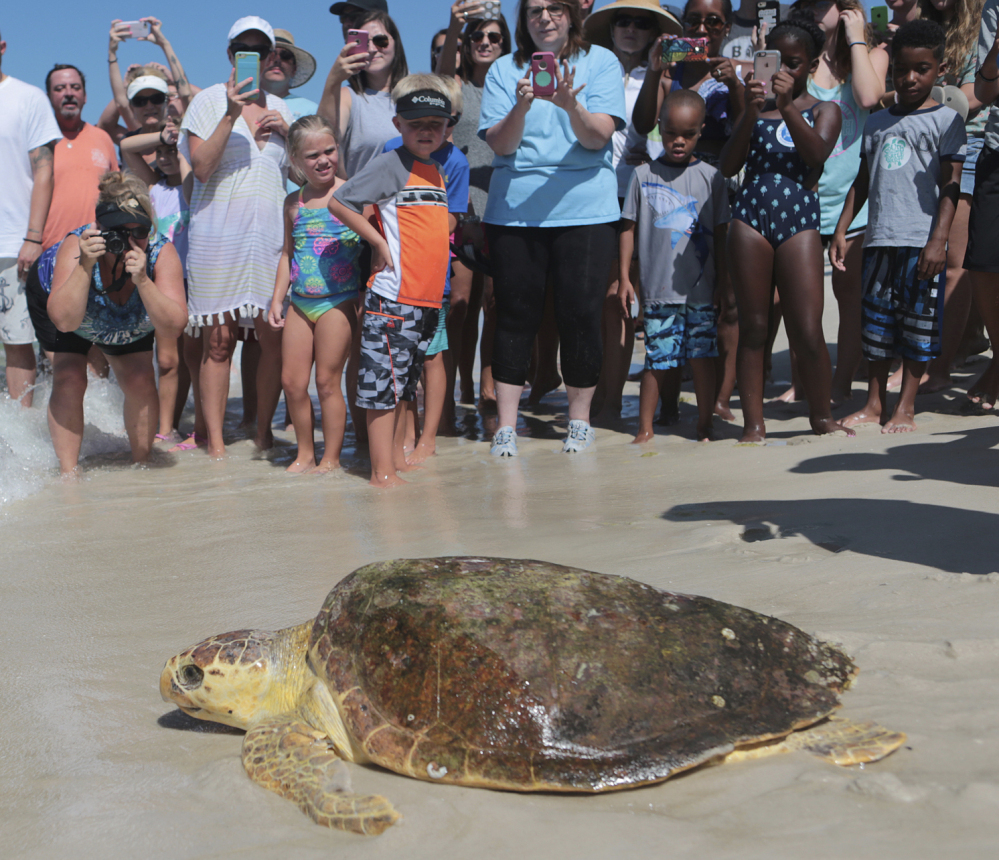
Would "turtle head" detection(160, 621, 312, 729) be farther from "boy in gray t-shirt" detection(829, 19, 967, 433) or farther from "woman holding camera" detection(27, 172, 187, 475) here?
"boy in gray t-shirt" detection(829, 19, 967, 433)

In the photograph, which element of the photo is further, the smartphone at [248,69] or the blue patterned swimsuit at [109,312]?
the smartphone at [248,69]

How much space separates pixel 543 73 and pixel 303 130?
1.10m

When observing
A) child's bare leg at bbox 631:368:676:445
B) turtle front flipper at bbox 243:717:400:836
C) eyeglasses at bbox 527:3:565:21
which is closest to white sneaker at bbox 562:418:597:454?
child's bare leg at bbox 631:368:676:445

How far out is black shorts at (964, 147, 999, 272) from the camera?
396 centimetres

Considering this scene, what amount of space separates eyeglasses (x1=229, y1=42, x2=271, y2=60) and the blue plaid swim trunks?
1523 millimetres

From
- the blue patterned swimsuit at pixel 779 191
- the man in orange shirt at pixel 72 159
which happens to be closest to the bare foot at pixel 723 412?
the blue patterned swimsuit at pixel 779 191

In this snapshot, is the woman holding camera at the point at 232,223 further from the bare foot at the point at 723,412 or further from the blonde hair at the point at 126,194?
the bare foot at the point at 723,412

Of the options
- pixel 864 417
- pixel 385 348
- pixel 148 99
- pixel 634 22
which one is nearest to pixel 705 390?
pixel 864 417

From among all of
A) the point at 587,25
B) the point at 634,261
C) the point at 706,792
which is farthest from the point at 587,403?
the point at 706,792

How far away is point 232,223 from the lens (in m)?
4.53

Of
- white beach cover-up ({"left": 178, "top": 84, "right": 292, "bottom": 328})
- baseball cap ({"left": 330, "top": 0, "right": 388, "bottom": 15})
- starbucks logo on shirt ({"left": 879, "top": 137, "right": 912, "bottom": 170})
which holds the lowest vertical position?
white beach cover-up ({"left": 178, "top": 84, "right": 292, "bottom": 328})

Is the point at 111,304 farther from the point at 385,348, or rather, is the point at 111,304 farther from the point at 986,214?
the point at 986,214

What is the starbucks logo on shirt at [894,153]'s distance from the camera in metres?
4.14

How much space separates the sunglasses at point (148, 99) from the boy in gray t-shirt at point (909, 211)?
3.78 metres
